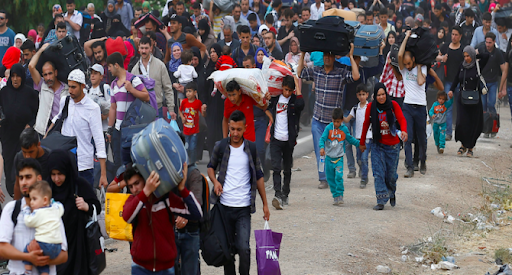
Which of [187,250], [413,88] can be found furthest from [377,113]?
[187,250]

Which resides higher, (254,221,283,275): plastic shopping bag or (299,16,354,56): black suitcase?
(299,16,354,56): black suitcase

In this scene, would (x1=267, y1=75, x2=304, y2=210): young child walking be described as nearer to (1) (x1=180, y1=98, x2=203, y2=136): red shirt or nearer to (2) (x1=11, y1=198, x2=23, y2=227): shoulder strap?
(1) (x1=180, y1=98, x2=203, y2=136): red shirt

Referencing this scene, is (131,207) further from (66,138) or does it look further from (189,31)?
(189,31)

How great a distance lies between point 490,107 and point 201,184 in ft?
36.9

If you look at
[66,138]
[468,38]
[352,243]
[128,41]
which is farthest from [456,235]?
[468,38]

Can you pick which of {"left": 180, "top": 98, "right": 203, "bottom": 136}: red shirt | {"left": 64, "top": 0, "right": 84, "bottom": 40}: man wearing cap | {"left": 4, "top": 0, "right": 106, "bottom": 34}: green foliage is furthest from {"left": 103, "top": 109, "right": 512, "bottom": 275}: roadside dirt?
{"left": 4, "top": 0, "right": 106, "bottom": 34}: green foliage

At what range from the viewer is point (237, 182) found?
22.0 feet

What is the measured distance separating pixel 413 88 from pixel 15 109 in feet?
20.2

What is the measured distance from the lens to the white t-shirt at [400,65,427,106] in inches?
478

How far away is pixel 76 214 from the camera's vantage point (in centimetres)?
593

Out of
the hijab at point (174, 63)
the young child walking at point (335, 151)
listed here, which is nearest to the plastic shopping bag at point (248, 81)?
the young child walking at point (335, 151)

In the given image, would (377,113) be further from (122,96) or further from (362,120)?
(122,96)

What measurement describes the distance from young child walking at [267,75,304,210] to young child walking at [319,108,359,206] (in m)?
0.51

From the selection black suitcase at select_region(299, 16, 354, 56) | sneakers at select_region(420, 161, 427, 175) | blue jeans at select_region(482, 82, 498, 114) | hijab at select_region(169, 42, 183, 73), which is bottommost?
sneakers at select_region(420, 161, 427, 175)
